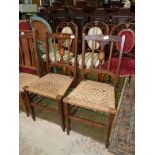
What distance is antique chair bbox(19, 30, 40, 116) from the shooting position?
1671 mm

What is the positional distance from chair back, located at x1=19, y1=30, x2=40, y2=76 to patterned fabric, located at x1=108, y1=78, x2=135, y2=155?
3.36ft

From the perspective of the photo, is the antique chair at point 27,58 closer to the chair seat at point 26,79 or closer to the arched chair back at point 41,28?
the chair seat at point 26,79

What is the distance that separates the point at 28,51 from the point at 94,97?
91 centimetres

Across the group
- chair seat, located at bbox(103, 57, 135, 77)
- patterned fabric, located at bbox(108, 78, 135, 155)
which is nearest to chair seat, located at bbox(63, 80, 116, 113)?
chair seat, located at bbox(103, 57, 135, 77)

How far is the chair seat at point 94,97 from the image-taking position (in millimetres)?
1277

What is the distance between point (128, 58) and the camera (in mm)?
2000

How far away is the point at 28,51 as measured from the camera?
1769 mm

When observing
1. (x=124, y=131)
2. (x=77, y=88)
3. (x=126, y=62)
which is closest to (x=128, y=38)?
(x=126, y=62)

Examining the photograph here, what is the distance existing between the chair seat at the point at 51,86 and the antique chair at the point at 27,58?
0.13 meters

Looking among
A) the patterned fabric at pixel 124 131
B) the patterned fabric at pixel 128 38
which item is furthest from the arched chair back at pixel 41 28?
the patterned fabric at pixel 124 131
